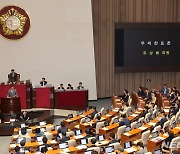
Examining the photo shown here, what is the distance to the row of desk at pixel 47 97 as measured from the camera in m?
17.4

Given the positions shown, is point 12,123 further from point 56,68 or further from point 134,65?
point 134,65

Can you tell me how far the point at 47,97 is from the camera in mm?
18047

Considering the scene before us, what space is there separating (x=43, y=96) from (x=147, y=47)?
7.37 meters

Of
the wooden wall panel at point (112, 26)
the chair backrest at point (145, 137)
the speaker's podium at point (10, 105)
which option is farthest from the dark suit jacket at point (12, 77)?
the chair backrest at point (145, 137)

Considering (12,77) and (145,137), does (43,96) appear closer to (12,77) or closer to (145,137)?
(12,77)

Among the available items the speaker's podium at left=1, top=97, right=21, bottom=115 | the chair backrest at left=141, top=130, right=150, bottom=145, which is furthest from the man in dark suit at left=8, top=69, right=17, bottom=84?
the chair backrest at left=141, top=130, right=150, bottom=145

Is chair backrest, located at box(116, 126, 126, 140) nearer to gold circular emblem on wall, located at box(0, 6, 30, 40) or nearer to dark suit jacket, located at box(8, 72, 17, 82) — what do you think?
dark suit jacket, located at box(8, 72, 17, 82)

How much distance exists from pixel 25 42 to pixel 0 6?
7.20 ft

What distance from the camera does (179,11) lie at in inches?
907

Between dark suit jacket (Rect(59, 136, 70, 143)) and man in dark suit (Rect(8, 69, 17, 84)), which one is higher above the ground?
man in dark suit (Rect(8, 69, 17, 84))

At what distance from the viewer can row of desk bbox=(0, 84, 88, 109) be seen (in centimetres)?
1742

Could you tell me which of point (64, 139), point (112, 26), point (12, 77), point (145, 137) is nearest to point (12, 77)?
point (12, 77)

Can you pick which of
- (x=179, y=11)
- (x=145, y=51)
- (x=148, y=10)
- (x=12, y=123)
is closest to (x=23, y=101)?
(x=12, y=123)

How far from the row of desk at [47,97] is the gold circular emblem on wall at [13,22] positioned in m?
3.26
